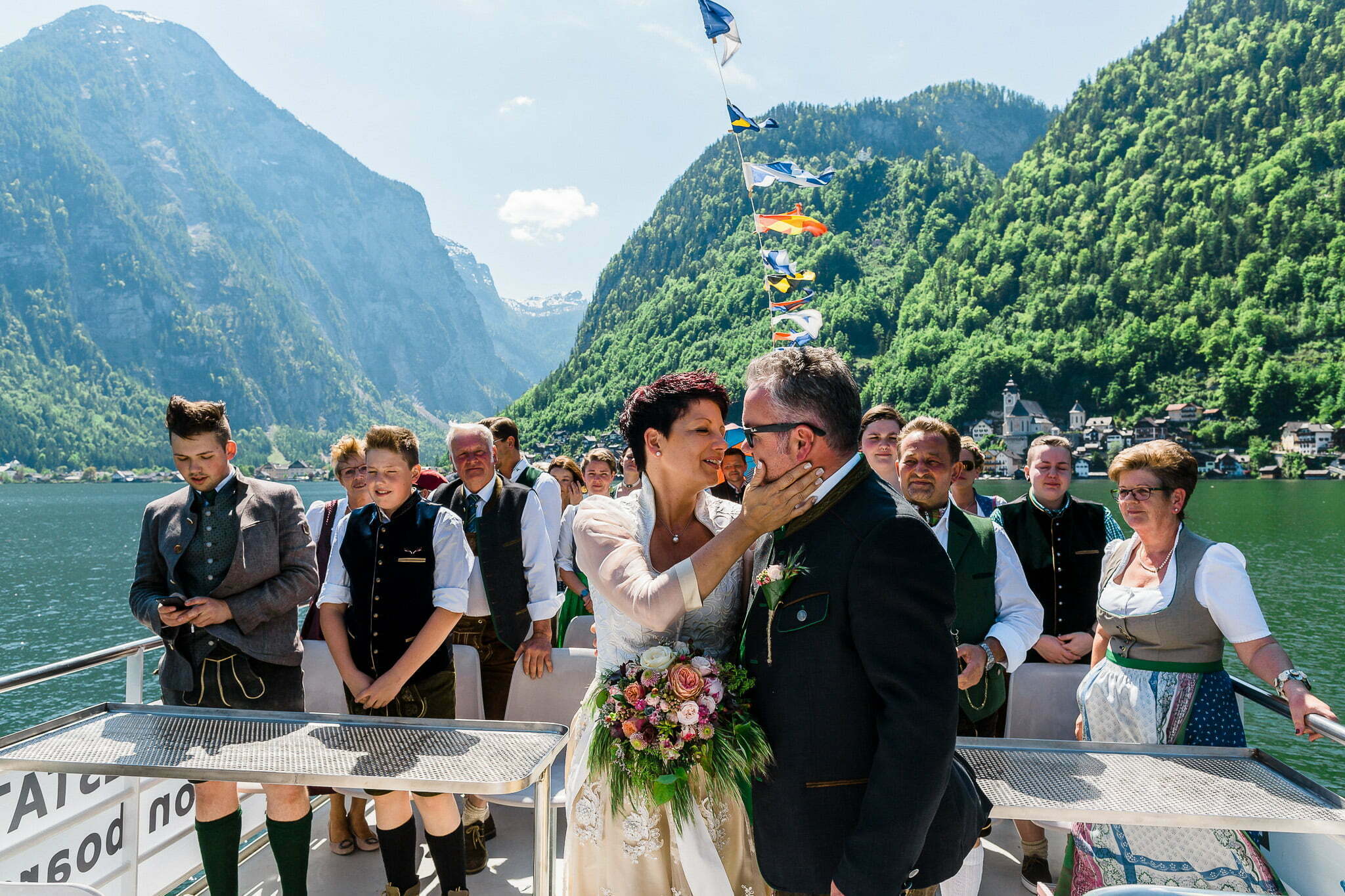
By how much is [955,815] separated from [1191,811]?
799 millimetres

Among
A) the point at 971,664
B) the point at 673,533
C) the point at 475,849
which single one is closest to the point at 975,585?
the point at 971,664

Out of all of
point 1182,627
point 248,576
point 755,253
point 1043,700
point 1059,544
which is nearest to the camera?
point 1182,627

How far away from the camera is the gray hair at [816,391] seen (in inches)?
75.2

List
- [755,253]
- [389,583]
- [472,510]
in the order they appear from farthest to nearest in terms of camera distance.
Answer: [755,253], [472,510], [389,583]

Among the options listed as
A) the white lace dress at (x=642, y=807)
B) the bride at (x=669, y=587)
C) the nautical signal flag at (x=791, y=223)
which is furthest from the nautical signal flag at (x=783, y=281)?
the white lace dress at (x=642, y=807)

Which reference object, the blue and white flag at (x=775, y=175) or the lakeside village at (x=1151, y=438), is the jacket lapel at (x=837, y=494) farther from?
the lakeside village at (x=1151, y=438)

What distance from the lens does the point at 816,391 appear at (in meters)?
1.91

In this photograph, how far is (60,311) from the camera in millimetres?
186125

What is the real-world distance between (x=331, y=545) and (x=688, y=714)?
9.33 feet

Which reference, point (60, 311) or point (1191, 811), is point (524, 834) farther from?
point (60, 311)

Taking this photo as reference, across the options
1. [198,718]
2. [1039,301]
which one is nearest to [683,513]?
[198,718]

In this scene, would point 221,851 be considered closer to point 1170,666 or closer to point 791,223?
point 1170,666

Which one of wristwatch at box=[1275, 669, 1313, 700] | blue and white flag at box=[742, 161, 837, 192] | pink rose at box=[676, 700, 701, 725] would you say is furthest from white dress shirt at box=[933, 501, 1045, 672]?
blue and white flag at box=[742, 161, 837, 192]

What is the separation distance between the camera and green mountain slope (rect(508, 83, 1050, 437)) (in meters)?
118
